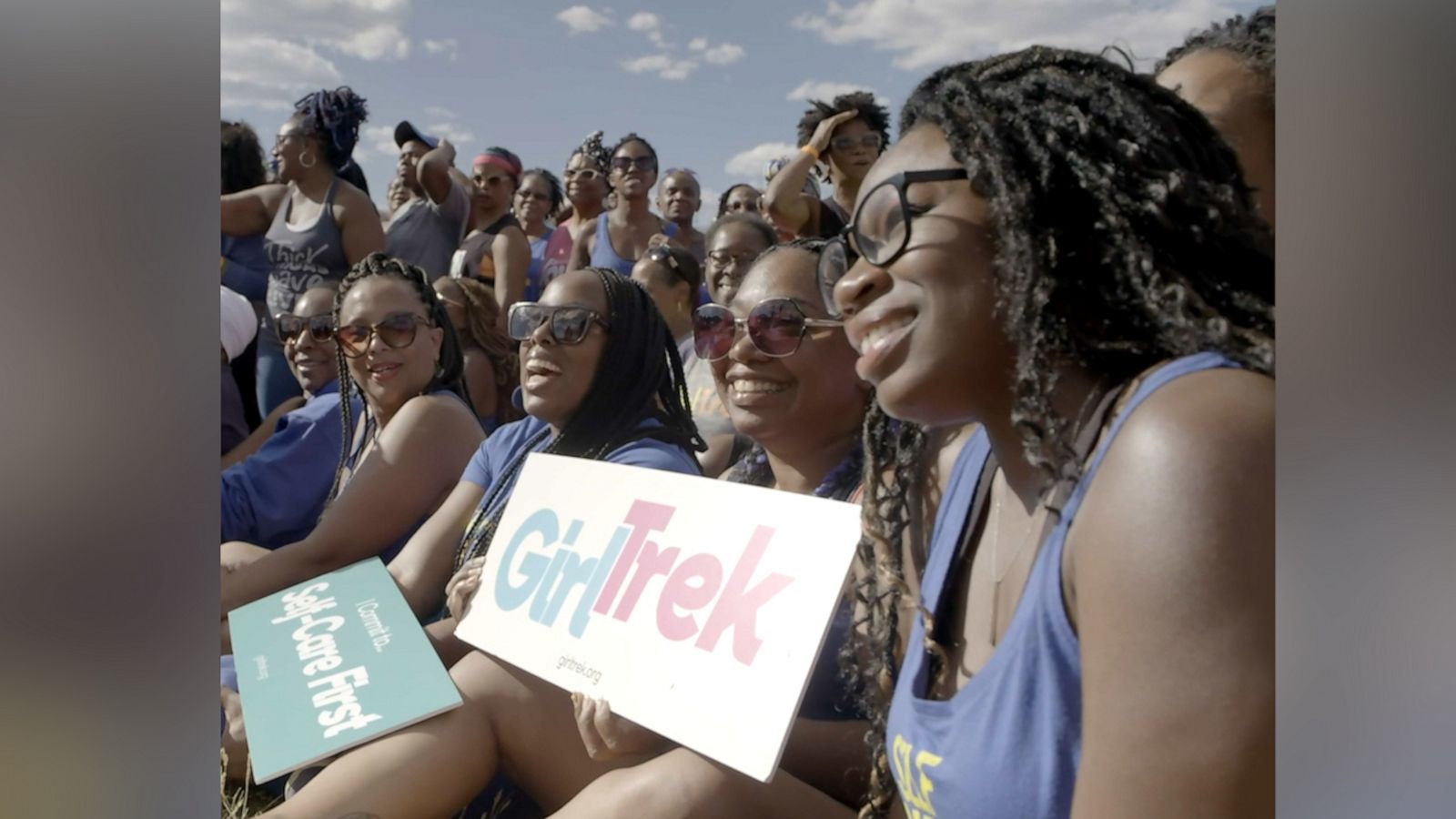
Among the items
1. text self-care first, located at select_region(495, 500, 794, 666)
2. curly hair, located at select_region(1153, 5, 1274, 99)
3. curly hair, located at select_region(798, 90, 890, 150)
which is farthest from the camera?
text self-care first, located at select_region(495, 500, 794, 666)

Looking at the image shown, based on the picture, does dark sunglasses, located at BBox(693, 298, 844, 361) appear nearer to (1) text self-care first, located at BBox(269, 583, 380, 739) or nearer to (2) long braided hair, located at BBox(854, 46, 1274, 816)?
(2) long braided hair, located at BBox(854, 46, 1274, 816)

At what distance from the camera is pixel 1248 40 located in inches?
59.6

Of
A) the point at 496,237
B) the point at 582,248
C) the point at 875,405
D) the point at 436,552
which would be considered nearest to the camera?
the point at 875,405

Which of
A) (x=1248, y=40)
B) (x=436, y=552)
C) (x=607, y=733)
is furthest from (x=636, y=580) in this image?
(x=1248, y=40)

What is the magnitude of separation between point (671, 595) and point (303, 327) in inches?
45.2

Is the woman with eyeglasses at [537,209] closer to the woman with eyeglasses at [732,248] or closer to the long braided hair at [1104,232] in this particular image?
the woman with eyeglasses at [732,248]

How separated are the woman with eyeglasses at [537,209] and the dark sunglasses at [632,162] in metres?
0.16

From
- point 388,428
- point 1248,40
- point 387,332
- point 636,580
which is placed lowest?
point 636,580

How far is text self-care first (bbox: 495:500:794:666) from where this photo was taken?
1.74 metres

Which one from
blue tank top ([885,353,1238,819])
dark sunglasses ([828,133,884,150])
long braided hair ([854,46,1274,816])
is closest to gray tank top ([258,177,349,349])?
dark sunglasses ([828,133,884,150])

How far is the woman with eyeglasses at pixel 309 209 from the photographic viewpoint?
7.66ft

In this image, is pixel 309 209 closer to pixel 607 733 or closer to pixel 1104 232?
pixel 607 733
